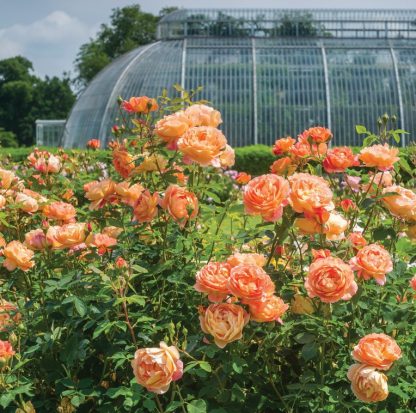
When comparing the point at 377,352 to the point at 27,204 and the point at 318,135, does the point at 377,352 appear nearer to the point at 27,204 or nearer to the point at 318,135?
the point at 318,135

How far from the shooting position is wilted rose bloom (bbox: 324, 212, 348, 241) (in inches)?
88.1

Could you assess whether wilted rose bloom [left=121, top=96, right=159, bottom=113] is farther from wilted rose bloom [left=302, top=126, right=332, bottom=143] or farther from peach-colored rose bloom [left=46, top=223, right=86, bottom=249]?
wilted rose bloom [left=302, top=126, right=332, bottom=143]

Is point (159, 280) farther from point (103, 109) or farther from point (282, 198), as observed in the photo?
point (103, 109)

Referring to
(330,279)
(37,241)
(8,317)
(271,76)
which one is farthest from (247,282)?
(271,76)

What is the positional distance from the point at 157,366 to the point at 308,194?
648mm

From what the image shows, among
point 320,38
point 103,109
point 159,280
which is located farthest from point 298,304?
point 320,38

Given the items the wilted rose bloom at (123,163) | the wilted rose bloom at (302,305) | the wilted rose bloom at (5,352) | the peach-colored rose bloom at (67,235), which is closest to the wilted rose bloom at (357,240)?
the wilted rose bloom at (302,305)

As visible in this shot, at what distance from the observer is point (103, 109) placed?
69.5 ft

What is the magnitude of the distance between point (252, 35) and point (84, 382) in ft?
70.7

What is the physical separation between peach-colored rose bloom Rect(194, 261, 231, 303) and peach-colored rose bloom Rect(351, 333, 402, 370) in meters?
0.40

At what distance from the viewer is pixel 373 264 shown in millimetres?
2084

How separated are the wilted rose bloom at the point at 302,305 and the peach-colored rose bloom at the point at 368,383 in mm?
274

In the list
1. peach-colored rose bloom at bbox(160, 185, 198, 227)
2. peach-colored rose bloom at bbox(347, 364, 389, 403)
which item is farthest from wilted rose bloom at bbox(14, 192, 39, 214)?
peach-colored rose bloom at bbox(347, 364, 389, 403)

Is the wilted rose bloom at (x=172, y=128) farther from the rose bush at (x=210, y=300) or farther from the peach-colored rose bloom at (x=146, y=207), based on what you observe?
the peach-colored rose bloom at (x=146, y=207)
